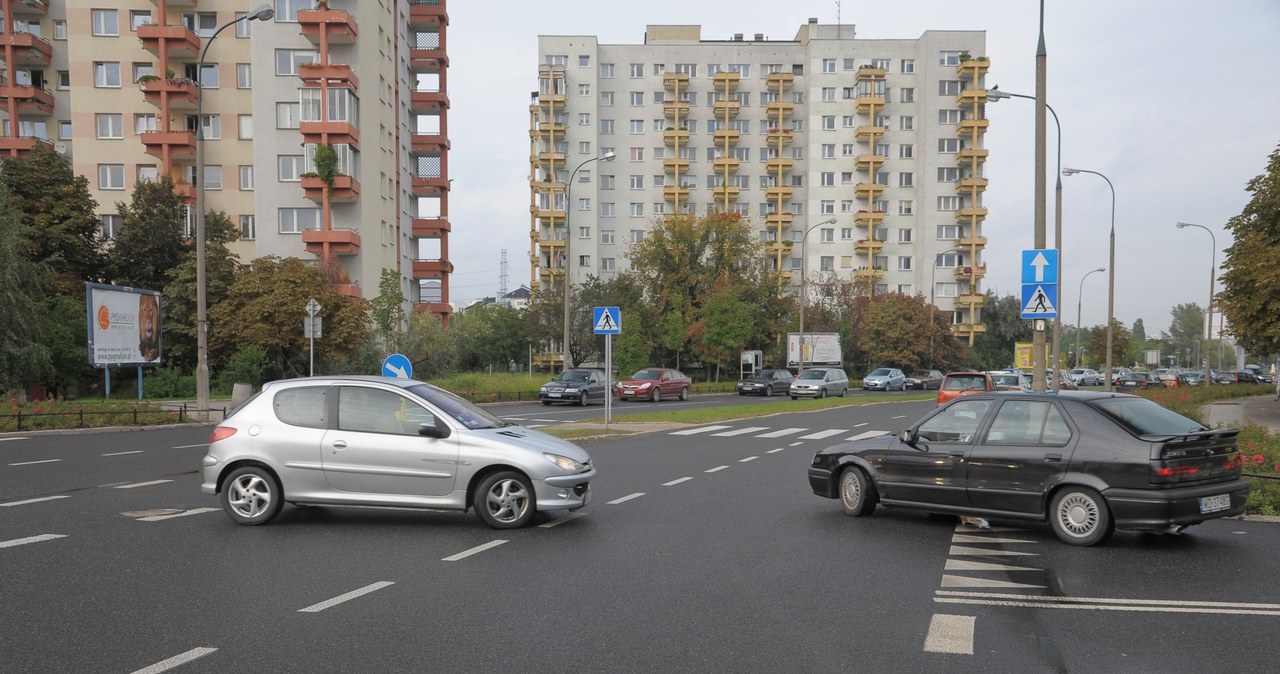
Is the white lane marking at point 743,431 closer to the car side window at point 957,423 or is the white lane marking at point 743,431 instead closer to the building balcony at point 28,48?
the car side window at point 957,423

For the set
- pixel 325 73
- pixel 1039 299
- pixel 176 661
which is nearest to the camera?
pixel 176 661

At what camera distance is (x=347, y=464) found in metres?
9.38

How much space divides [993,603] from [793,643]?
6.24 feet

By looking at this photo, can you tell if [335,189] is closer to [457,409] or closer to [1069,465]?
[457,409]

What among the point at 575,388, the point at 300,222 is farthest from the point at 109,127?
the point at 575,388

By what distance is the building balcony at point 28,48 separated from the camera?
187ft

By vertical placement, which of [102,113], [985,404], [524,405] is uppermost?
[102,113]

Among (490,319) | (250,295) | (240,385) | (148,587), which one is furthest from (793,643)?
(490,319)

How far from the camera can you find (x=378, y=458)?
9.32m

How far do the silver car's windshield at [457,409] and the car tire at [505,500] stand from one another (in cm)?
62

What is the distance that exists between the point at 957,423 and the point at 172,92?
2109 inches

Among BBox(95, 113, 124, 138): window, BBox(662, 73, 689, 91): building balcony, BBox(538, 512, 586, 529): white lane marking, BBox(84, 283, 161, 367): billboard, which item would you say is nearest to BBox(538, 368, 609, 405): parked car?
BBox(84, 283, 161, 367): billboard

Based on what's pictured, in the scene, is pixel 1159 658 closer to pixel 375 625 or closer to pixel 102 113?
pixel 375 625

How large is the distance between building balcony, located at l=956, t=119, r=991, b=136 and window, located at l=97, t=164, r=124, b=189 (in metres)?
70.9
